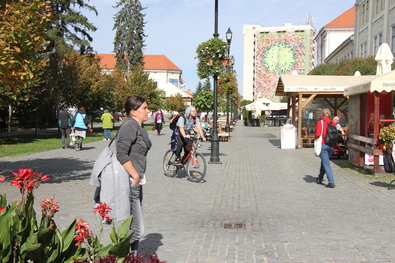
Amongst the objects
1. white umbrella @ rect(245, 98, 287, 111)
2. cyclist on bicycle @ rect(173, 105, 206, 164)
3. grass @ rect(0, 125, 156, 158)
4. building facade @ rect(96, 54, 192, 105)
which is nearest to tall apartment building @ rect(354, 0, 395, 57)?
white umbrella @ rect(245, 98, 287, 111)

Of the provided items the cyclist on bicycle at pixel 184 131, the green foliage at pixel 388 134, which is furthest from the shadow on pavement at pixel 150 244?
the green foliage at pixel 388 134

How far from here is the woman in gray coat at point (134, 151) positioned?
425cm

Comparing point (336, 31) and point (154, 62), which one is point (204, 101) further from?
point (154, 62)

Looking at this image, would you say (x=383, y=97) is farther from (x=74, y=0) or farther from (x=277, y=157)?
(x=74, y=0)

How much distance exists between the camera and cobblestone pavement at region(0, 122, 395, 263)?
5277 millimetres

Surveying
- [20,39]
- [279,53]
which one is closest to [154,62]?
[279,53]

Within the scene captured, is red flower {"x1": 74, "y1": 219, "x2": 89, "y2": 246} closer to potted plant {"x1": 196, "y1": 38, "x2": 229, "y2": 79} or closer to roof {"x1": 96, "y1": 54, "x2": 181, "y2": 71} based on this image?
potted plant {"x1": 196, "y1": 38, "x2": 229, "y2": 79}

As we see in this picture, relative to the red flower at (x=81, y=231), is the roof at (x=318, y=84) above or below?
above

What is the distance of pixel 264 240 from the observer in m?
5.73

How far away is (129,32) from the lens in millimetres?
61812

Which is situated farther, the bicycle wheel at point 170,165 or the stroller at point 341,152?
the stroller at point 341,152

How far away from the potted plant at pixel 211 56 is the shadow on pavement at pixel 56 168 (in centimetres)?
498

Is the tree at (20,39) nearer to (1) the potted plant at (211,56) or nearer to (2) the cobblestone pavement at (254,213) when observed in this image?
(2) the cobblestone pavement at (254,213)

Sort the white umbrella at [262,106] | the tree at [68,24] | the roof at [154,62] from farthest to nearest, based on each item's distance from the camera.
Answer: the roof at [154,62], the white umbrella at [262,106], the tree at [68,24]
